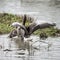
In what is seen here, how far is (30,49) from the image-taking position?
10.1m

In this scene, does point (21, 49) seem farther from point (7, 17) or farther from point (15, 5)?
point (15, 5)

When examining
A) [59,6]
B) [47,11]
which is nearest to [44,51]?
[47,11]

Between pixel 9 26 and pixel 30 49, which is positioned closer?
pixel 30 49

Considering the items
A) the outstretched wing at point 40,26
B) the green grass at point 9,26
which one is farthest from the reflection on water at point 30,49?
the green grass at point 9,26

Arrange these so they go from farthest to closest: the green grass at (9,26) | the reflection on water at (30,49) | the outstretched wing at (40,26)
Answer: the green grass at (9,26) → the outstretched wing at (40,26) → the reflection on water at (30,49)

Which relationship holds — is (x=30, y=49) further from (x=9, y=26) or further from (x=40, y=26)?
(x=9, y=26)

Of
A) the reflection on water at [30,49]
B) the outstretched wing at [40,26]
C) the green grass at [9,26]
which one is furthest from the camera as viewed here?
the green grass at [9,26]

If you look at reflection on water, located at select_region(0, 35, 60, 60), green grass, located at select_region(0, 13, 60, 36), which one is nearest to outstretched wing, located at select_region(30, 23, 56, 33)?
green grass, located at select_region(0, 13, 60, 36)

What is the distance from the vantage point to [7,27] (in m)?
12.3

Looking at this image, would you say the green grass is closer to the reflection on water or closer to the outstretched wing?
the outstretched wing

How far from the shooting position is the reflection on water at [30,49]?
375 inches

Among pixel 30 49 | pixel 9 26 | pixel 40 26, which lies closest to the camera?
pixel 30 49

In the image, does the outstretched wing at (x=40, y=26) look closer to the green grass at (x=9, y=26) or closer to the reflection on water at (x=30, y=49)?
the green grass at (x=9, y=26)

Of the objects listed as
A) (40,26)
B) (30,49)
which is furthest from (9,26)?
(30,49)
